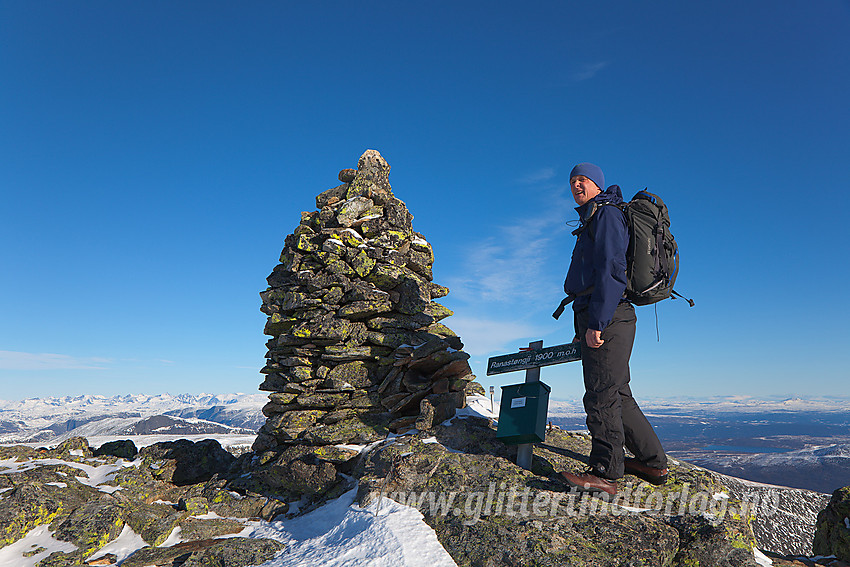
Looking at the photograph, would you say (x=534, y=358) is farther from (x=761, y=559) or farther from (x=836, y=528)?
(x=836, y=528)

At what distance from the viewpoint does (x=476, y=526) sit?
20.2 feet

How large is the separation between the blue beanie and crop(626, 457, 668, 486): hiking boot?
466 centimetres

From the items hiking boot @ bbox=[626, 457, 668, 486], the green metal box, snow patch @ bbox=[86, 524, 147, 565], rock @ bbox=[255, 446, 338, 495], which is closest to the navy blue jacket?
the green metal box

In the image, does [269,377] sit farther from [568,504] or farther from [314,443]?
[568,504]

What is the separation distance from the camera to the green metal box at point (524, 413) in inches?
312

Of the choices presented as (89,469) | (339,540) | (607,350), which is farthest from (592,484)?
(89,469)

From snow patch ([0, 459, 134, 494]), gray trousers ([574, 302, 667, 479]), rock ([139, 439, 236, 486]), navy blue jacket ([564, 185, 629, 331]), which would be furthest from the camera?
rock ([139, 439, 236, 486])

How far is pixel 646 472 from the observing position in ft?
23.6

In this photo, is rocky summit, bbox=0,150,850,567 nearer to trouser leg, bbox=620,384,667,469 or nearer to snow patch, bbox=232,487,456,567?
snow patch, bbox=232,487,456,567

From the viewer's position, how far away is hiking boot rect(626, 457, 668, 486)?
23.1 feet

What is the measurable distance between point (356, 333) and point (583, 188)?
7.83 m

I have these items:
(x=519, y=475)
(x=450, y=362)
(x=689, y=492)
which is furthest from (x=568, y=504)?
(x=450, y=362)

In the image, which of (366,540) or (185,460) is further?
(185,460)

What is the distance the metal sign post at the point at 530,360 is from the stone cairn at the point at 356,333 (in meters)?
2.96
